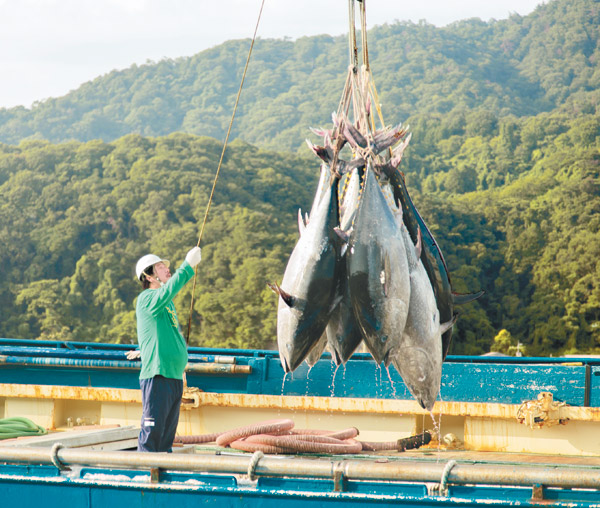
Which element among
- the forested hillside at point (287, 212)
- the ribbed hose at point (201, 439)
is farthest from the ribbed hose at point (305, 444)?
the forested hillside at point (287, 212)

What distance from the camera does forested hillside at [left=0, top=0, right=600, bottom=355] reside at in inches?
1451

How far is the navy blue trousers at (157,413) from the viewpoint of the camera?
4887 mm

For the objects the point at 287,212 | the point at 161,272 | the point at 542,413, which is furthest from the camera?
the point at 287,212

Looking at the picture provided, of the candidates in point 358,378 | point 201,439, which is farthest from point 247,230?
point 201,439

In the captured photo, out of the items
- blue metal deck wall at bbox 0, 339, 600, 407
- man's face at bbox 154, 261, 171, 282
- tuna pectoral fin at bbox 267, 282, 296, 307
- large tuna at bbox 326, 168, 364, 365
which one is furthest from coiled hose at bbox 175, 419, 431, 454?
man's face at bbox 154, 261, 171, 282

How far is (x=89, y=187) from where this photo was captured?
49062 mm

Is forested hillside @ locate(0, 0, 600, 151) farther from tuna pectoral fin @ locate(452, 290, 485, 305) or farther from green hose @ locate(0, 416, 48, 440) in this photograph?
green hose @ locate(0, 416, 48, 440)

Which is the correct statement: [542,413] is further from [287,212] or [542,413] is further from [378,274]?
[287,212]

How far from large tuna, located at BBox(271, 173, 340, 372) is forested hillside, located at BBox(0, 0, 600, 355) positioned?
29.6m

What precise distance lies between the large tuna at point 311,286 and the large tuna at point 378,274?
5.5 inches

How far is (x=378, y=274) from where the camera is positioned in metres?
4.84

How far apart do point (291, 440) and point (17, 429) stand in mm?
1945

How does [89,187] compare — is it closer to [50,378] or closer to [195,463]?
[50,378]

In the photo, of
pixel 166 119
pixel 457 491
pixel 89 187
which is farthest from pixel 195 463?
pixel 166 119
